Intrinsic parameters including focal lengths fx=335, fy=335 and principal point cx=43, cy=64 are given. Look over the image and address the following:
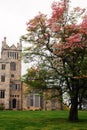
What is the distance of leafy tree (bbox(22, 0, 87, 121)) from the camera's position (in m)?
31.9

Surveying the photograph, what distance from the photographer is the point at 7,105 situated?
274ft

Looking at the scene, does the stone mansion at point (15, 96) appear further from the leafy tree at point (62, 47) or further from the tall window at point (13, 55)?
the leafy tree at point (62, 47)

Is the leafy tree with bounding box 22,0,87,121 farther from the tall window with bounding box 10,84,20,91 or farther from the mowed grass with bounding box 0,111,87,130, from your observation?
the tall window with bounding box 10,84,20,91

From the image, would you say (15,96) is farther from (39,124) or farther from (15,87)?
(39,124)

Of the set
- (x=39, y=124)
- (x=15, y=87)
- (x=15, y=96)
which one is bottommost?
(x=39, y=124)

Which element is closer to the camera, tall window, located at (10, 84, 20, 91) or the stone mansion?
the stone mansion

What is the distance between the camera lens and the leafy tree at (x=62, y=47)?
1257 inches

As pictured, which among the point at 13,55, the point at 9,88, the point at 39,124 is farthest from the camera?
the point at 13,55

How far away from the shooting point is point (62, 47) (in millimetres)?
31750

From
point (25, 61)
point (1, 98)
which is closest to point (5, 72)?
point (1, 98)

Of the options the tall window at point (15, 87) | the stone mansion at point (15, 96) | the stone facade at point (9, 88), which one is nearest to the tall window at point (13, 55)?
the stone facade at point (9, 88)

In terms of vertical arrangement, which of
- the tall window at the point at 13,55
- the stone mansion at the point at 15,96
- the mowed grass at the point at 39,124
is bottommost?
the mowed grass at the point at 39,124

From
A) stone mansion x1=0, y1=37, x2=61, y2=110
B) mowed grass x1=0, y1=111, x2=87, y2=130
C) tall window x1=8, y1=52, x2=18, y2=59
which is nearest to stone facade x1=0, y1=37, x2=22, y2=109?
stone mansion x1=0, y1=37, x2=61, y2=110

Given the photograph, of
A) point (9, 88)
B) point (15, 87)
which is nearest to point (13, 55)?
point (15, 87)
